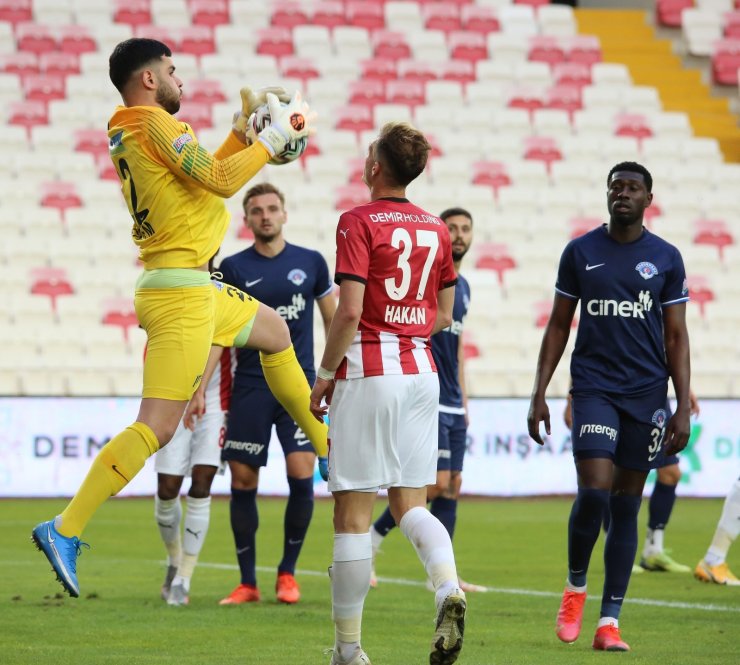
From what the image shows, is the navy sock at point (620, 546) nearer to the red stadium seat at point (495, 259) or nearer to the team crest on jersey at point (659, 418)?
the team crest on jersey at point (659, 418)

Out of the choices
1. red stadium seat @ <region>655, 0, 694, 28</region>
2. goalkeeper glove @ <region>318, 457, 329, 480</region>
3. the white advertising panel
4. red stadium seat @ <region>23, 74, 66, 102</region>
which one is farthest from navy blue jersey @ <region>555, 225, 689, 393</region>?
red stadium seat @ <region>655, 0, 694, 28</region>

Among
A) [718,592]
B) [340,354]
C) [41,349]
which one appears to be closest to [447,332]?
[718,592]

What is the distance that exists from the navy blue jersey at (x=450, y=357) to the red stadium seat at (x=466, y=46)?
1575cm

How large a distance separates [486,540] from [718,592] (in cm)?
353

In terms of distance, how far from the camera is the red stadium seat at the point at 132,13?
2345 centimetres

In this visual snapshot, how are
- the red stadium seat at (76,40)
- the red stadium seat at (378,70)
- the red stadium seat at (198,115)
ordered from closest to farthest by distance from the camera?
the red stadium seat at (198,115) < the red stadium seat at (76,40) < the red stadium seat at (378,70)

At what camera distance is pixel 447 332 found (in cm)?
904

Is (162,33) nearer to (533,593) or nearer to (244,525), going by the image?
(244,525)

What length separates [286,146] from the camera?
238 inches

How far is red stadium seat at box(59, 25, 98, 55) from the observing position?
22855 millimetres

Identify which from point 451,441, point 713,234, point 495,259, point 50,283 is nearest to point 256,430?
point 451,441

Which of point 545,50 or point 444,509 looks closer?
point 444,509

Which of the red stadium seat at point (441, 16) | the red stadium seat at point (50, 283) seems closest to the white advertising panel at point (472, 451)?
the red stadium seat at point (50, 283)

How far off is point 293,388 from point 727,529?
150 inches
